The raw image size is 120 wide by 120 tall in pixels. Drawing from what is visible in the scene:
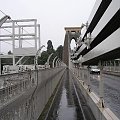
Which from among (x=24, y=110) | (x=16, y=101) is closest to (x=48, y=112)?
(x=24, y=110)

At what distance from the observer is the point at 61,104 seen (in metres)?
21.0

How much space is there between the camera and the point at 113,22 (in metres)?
7.96

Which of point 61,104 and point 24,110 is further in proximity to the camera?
point 61,104

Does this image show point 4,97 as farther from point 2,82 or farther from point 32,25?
point 32,25

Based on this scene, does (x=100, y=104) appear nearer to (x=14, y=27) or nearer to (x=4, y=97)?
(x=4, y=97)

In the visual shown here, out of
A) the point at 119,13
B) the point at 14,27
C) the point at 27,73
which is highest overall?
the point at 14,27

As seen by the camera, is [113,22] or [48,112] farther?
[48,112]

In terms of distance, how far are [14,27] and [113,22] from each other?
2817 centimetres

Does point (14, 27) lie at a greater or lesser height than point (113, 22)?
greater

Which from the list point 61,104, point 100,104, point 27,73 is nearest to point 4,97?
point 27,73

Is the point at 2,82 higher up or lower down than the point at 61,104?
higher up

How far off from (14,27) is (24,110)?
80.5 feet

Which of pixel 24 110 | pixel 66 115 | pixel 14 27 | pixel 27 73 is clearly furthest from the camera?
pixel 14 27

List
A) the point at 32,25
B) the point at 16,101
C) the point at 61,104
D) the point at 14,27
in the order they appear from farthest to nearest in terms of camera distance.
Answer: the point at 32,25
the point at 14,27
the point at 61,104
the point at 16,101
